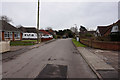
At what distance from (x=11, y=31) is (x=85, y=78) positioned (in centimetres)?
2511

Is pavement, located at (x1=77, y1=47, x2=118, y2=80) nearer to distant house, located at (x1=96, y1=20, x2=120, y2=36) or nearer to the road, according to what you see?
the road

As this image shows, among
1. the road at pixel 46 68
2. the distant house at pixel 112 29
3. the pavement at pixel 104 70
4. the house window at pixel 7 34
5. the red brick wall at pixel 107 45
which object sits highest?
the distant house at pixel 112 29

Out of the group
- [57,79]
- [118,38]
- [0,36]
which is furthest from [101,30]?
[57,79]

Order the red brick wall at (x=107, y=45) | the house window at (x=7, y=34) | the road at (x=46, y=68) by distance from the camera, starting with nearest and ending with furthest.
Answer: the road at (x=46, y=68)
the red brick wall at (x=107, y=45)
the house window at (x=7, y=34)

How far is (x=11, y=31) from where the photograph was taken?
1014 inches

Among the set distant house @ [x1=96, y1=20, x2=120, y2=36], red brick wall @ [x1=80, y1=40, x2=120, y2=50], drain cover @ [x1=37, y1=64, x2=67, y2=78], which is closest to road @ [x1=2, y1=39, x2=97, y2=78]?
drain cover @ [x1=37, y1=64, x2=67, y2=78]

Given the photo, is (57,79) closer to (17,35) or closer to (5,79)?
(5,79)

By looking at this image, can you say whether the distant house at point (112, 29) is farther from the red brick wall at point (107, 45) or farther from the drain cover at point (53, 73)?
the drain cover at point (53, 73)

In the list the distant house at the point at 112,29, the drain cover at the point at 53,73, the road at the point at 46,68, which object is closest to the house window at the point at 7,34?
the road at the point at 46,68

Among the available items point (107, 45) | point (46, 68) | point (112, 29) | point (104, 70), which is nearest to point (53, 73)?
point (46, 68)

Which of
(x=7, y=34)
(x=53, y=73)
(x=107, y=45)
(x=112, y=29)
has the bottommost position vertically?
(x=53, y=73)

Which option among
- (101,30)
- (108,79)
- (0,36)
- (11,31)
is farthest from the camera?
(101,30)

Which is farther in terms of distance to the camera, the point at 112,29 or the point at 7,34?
the point at 112,29

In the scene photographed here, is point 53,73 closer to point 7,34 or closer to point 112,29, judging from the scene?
point 7,34
